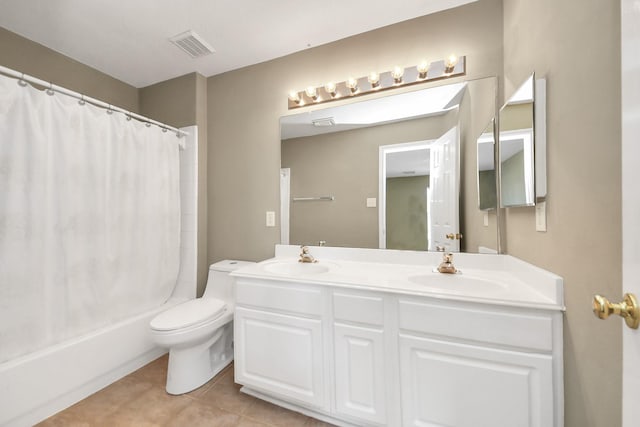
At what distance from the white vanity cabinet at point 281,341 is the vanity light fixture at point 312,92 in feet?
4.47

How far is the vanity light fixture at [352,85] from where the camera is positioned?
68.6 inches

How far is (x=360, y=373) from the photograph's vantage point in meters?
1.20

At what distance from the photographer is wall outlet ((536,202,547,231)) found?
3.39 ft

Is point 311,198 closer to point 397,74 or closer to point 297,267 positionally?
point 297,267

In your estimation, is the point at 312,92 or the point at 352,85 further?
the point at 312,92

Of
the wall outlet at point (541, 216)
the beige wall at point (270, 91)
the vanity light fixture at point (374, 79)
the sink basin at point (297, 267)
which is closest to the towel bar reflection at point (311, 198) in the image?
the beige wall at point (270, 91)

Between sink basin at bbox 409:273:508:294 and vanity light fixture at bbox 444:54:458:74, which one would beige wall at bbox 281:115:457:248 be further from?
sink basin at bbox 409:273:508:294

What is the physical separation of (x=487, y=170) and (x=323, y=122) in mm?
1103

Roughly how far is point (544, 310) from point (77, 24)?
2.97 meters

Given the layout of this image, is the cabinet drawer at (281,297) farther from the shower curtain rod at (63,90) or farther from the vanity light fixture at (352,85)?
the shower curtain rod at (63,90)

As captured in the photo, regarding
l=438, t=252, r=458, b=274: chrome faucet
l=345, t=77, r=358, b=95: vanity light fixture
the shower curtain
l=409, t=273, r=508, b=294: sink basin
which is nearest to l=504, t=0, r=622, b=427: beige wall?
l=409, t=273, r=508, b=294: sink basin

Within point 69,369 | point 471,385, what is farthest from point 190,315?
point 471,385

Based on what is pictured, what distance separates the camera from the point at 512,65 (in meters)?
1.33

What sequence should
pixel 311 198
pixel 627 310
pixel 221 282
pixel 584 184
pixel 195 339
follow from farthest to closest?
pixel 221 282, pixel 311 198, pixel 195 339, pixel 584 184, pixel 627 310
